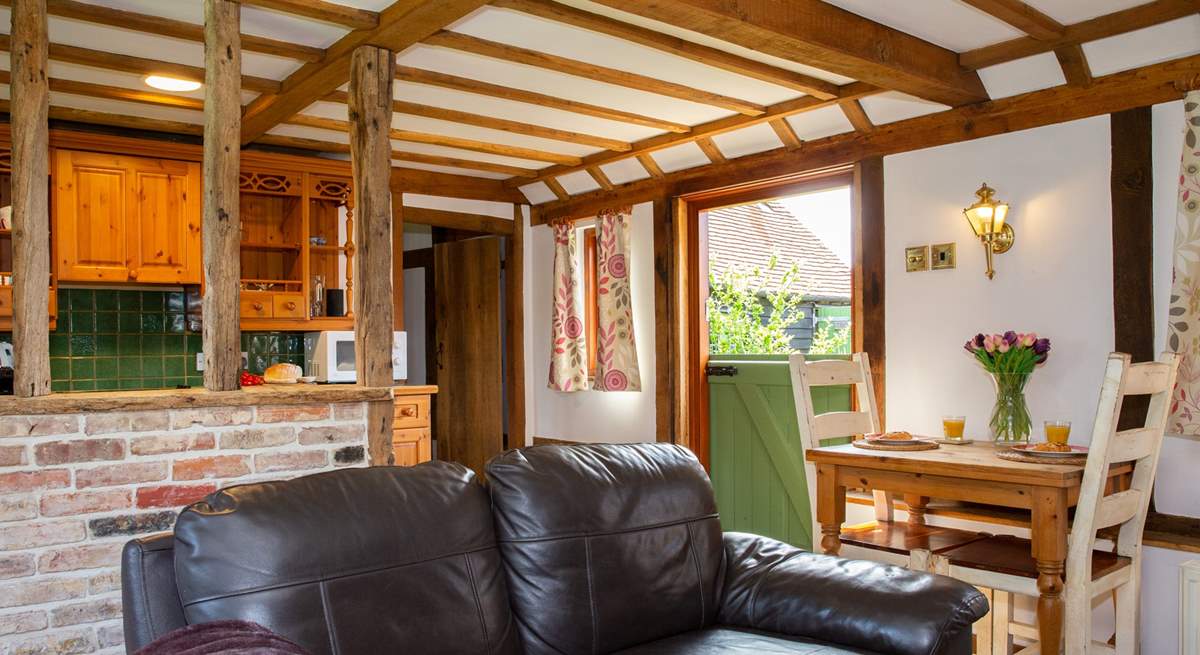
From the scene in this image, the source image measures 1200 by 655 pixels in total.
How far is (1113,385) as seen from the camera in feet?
9.27

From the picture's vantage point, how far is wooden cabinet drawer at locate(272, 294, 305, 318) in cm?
537

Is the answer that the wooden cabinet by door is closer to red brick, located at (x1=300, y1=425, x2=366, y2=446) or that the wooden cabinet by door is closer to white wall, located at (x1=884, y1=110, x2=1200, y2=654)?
red brick, located at (x1=300, y1=425, x2=366, y2=446)

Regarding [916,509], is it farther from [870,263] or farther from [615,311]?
[615,311]

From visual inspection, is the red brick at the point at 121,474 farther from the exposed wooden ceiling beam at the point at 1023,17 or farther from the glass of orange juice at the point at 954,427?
the exposed wooden ceiling beam at the point at 1023,17

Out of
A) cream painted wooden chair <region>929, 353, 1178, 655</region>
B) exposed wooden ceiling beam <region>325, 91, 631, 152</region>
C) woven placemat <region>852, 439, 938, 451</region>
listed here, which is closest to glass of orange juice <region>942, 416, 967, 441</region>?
woven placemat <region>852, 439, 938, 451</region>

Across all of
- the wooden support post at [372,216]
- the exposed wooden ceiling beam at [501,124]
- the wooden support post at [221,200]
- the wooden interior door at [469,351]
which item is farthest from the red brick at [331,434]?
the wooden interior door at [469,351]

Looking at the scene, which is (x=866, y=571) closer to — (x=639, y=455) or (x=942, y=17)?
(x=639, y=455)

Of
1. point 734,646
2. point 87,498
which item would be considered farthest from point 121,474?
point 734,646

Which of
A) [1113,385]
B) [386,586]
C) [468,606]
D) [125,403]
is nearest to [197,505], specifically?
[386,586]

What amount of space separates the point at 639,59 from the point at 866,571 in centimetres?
238

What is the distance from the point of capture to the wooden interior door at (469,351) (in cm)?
666

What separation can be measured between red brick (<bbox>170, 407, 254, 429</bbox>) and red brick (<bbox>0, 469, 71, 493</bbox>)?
33 cm

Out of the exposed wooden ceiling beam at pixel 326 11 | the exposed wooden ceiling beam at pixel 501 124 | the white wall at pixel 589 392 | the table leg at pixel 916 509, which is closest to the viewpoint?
the exposed wooden ceiling beam at pixel 326 11

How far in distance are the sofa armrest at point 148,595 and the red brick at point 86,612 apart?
1138 millimetres
